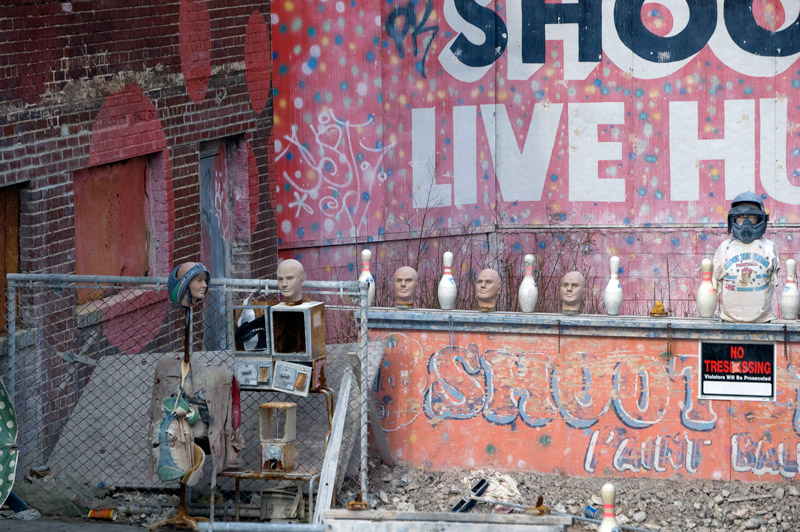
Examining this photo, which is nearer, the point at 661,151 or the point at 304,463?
the point at 304,463

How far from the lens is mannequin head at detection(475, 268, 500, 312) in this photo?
9289 mm

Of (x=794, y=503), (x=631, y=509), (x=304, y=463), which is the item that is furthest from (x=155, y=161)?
(x=794, y=503)

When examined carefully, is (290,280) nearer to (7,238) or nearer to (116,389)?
(116,389)

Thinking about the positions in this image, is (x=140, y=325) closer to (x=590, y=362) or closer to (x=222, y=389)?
(x=222, y=389)

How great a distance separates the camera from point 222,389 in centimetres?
789

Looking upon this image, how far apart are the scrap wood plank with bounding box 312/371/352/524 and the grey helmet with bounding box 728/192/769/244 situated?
9.48ft

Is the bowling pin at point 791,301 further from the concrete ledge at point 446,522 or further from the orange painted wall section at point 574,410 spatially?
the concrete ledge at point 446,522

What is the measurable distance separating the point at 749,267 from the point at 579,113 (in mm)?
5215

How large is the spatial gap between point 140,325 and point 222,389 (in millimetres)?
2618

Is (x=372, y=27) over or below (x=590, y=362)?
over

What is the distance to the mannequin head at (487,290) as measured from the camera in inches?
366

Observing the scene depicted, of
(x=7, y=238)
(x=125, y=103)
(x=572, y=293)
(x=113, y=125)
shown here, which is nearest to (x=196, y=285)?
(x=7, y=238)

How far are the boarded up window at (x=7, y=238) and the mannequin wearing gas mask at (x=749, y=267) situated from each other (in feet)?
16.1

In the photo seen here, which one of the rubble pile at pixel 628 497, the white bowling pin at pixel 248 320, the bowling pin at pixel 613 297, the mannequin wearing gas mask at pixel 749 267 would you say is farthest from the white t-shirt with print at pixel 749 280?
the white bowling pin at pixel 248 320
